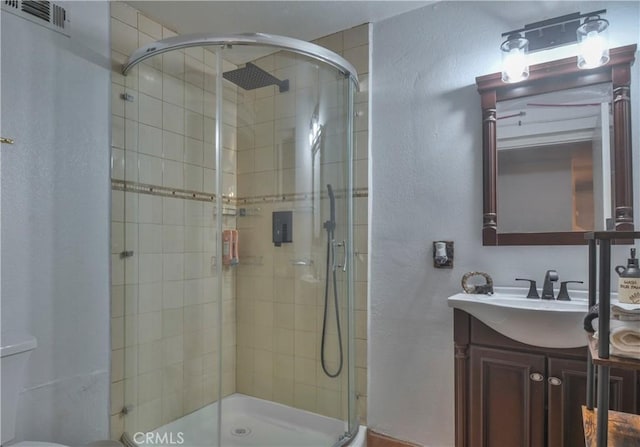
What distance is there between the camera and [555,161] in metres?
1.84

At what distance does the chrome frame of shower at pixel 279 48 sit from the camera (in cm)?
191

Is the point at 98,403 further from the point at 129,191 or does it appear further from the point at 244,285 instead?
the point at 129,191

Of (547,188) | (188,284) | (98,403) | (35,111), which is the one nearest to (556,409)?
(547,188)

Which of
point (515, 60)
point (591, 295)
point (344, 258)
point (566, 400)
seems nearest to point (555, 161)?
point (515, 60)

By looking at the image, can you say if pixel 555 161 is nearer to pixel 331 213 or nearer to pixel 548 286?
pixel 548 286

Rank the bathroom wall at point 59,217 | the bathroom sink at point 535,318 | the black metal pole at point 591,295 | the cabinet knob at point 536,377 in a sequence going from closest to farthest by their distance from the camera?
the black metal pole at point 591,295 → the bathroom sink at point 535,318 → the cabinet knob at point 536,377 → the bathroom wall at point 59,217

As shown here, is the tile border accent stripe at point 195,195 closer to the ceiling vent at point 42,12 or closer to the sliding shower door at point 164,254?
the sliding shower door at point 164,254

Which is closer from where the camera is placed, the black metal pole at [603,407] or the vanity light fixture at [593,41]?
the black metal pole at [603,407]

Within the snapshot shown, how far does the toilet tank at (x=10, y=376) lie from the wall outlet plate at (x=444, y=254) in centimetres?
183

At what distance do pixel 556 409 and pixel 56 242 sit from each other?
222 centimetres

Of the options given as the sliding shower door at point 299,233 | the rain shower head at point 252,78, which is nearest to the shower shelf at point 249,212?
the sliding shower door at point 299,233

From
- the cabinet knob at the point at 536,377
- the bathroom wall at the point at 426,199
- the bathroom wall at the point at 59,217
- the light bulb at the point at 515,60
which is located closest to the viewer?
the cabinet knob at the point at 536,377

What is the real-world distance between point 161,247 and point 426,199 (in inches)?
54.8

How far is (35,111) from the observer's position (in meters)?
1.77
